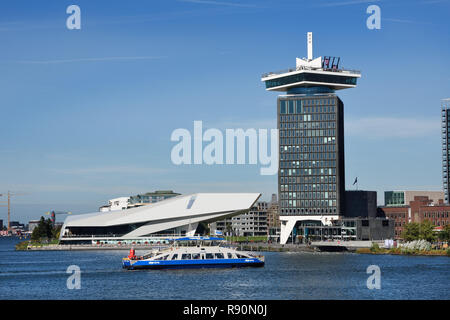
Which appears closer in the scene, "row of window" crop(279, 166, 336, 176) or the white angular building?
the white angular building

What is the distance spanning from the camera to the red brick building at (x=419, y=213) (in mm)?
169625

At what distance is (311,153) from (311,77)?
1831cm

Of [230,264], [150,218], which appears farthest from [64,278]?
[150,218]

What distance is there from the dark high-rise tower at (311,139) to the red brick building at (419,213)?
68.4 feet

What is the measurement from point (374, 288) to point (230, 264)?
23.3m

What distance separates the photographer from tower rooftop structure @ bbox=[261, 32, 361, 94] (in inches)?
6511

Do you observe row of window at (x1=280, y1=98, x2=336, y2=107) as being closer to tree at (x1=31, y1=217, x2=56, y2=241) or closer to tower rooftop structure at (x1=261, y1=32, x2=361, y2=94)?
tower rooftop structure at (x1=261, y1=32, x2=361, y2=94)

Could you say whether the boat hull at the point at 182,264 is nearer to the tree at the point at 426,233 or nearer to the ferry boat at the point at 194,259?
the ferry boat at the point at 194,259

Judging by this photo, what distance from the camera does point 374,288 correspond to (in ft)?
177

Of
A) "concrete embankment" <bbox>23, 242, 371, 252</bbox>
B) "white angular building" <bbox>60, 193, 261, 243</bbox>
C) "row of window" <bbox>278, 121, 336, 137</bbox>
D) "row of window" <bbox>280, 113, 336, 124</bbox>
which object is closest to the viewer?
"concrete embankment" <bbox>23, 242, 371, 252</bbox>

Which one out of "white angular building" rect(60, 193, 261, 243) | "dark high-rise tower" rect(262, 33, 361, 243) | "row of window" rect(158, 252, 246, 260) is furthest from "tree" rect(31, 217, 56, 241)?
"row of window" rect(158, 252, 246, 260)

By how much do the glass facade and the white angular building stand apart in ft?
39.9
